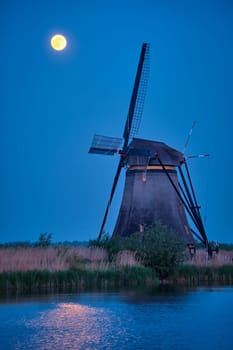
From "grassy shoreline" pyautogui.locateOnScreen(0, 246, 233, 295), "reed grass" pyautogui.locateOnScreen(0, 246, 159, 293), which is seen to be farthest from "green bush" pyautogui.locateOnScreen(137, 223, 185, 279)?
"reed grass" pyautogui.locateOnScreen(0, 246, 159, 293)

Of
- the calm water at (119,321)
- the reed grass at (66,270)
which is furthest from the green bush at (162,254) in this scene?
the calm water at (119,321)

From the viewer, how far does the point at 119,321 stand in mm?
18203

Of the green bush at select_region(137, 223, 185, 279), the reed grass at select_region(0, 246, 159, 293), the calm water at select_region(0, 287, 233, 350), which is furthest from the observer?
the green bush at select_region(137, 223, 185, 279)

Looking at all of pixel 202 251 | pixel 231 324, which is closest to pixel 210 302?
pixel 231 324

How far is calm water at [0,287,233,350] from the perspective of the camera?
15391 millimetres

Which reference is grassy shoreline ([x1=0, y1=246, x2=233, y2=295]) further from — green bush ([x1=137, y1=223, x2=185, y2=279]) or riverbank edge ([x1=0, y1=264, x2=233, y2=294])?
green bush ([x1=137, y1=223, x2=185, y2=279])

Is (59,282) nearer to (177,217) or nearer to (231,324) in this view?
(231,324)

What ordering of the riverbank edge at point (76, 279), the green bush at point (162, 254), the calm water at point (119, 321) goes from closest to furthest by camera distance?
1. the calm water at point (119, 321)
2. the riverbank edge at point (76, 279)
3. the green bush at point (162, 254)

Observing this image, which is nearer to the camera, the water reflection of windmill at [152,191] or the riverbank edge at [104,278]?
the riverbank edge at [104,278]

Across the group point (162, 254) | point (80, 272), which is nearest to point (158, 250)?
point (162, 254)

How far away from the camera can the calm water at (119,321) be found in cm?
1539

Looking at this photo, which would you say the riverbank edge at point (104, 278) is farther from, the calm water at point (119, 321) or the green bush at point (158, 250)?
the calm water at point (119, 321)

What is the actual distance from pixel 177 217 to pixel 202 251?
2.30 m

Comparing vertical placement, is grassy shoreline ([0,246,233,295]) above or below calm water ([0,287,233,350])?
above
